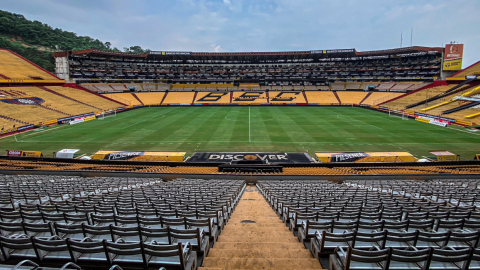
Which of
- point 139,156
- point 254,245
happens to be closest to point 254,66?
point 139,156

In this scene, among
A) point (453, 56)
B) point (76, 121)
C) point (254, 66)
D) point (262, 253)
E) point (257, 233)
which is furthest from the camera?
point (254, 66)

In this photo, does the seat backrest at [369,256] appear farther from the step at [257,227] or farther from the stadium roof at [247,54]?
the stadium roof at [247,54]

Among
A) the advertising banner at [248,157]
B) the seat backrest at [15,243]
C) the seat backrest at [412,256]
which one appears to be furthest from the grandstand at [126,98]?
the seat backrest at [412,256]

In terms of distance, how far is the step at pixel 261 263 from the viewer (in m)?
3.98

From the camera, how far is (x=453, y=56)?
211 ft

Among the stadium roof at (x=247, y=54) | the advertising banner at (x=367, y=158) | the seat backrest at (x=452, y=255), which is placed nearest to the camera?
the seat backrest at (x=452, y=255)

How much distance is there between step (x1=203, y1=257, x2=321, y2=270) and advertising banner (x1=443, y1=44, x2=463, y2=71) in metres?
85.2

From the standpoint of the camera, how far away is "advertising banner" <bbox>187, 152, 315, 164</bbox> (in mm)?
23609

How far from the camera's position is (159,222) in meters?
4.94

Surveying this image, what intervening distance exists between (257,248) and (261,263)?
0.70 meters

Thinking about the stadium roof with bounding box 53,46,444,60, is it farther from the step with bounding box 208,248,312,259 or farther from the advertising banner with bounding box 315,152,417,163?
the step with bounding box 208,248,312,259

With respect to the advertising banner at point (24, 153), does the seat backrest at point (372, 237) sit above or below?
above

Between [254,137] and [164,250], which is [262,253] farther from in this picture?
[254,137]

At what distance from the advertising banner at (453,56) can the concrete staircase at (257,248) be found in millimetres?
83224
